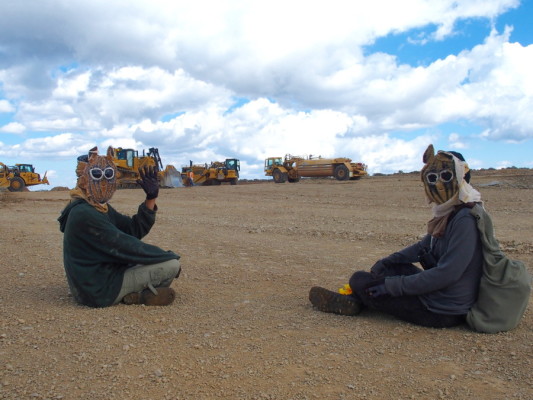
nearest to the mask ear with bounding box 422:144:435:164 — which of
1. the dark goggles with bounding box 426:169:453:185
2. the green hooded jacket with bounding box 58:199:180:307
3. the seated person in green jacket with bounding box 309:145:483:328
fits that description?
the seated person in green jacket with bounding box 309:145:483:328

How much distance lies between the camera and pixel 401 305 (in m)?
3.99

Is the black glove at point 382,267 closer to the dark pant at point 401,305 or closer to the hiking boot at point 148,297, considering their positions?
the dark pant at point 401,305

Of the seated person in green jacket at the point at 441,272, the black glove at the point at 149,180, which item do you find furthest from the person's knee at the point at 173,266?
the seated person in green jacket at the point at 441,272

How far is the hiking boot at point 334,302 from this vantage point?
167 inches

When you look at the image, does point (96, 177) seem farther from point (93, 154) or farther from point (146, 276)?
point (146, 276)

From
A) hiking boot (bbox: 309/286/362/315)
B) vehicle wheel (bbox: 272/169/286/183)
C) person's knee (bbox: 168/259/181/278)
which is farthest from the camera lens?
vehicle wheel (bbox: 272/169/286/183)

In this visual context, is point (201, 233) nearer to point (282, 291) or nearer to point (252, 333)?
point (282, 291)

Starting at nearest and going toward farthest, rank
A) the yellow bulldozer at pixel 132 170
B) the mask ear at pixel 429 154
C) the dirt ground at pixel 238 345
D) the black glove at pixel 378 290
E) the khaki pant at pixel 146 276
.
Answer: the dirt ground at pixel 238 345, the black glove at pixel 378 290, the mask ear at pixel 429 154, the khaki pant at pixel 146 276, the yellow bulldozer at pixel 132 170

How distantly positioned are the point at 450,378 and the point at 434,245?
1316mm

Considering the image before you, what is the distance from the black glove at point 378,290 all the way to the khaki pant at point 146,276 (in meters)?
1.86

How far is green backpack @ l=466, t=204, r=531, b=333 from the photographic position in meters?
3.66

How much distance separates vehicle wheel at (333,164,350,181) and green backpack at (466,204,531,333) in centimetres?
2724

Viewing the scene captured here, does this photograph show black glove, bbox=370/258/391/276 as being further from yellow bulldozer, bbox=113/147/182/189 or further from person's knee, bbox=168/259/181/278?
yellow bulldozer, bbox=113/147/182/189

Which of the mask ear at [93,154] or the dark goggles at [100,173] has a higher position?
the mask ear at [93,154]
